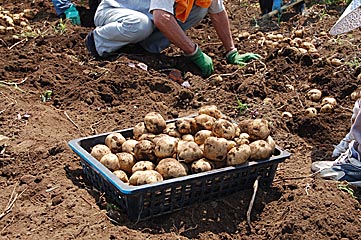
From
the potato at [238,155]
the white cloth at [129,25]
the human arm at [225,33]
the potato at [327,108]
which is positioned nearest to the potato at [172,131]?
the potato at [238,155]

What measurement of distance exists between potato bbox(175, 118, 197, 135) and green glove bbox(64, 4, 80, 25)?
2918 mm

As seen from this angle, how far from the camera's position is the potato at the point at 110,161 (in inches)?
98.9

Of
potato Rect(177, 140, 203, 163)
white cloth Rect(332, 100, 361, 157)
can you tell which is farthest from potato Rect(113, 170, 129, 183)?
white cloth Rect(332, 100, 361, 157)

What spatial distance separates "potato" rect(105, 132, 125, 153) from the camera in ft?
8.76

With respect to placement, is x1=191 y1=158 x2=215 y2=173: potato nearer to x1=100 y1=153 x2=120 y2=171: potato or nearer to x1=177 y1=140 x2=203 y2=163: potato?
x1=177 y1=140 x2=203 y2=163: potato

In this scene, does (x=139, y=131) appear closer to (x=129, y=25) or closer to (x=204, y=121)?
(x=204, y=121)

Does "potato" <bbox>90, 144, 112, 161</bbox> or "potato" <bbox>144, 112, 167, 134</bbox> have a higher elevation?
"potato" <bbox>144, 112, 167, 134</bbox>

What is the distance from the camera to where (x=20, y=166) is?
2869mm

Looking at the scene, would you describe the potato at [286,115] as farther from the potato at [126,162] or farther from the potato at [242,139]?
the potato at [126,162]

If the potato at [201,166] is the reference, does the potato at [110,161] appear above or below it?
below

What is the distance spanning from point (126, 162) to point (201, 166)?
1.12ft

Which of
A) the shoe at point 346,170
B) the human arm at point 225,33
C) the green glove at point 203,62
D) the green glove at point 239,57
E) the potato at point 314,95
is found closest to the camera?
the shoe at point 346,170

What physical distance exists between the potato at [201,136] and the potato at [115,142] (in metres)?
0.34

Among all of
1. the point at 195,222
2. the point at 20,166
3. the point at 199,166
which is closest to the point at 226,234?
the point at 195,222
